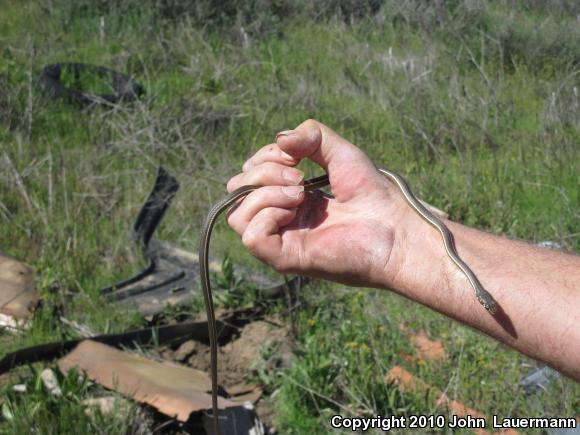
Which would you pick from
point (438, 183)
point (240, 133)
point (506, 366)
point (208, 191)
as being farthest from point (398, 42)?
point (506, 366)

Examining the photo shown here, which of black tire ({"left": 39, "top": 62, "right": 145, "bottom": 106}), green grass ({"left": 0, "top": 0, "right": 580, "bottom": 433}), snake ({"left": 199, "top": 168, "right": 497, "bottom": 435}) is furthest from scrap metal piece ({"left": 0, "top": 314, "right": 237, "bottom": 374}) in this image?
black tire ({"left": 39, "top": 62, "right": 145, "bottom": 106})

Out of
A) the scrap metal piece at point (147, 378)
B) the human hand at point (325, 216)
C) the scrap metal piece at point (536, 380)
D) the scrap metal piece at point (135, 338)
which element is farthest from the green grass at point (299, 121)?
the human hand at point (325, 216)

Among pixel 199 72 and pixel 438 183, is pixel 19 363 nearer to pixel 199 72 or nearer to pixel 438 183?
pixel 438 183

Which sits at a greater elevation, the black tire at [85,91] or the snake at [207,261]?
the snake at [207,261]

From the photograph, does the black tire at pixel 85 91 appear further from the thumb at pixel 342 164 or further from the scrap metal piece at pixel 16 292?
the thumb at pixel 342 164

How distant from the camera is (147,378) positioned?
3.59m

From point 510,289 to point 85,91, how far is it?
24.0 feet

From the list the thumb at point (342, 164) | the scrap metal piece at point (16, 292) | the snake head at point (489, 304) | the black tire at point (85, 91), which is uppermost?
the thumb at point (342, 164)

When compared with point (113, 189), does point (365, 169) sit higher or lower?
higher

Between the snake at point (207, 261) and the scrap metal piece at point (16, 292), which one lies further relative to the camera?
the scrap metal piece at point (16, 292)

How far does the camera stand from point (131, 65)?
9.56 m

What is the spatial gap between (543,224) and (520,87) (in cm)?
324

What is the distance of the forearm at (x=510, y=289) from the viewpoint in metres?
2.16

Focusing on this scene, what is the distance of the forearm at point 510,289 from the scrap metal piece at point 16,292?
2.76m
